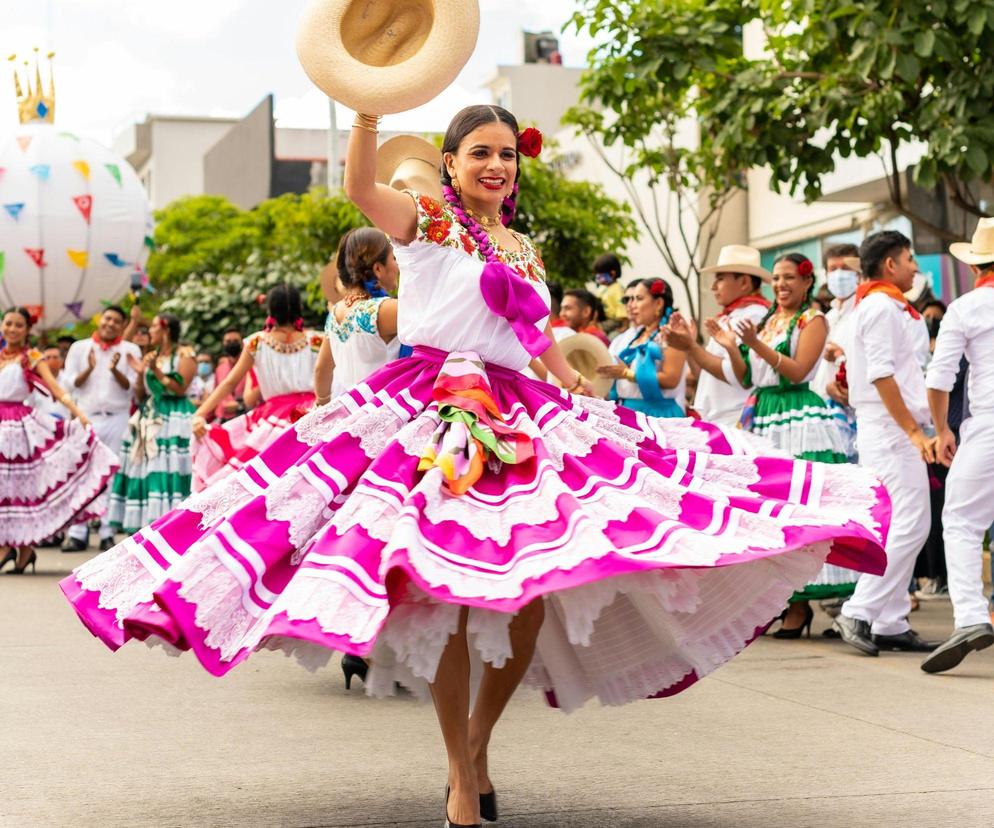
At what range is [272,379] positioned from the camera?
9.55 m

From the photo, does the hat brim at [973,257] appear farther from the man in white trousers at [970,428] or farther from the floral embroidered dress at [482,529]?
the floral embroidered dress at [482,529]

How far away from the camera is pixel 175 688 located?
6859 mm

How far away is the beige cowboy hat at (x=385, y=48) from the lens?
4.26 metres

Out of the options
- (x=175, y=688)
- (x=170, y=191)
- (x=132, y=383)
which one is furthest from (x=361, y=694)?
(x=170, y=191)

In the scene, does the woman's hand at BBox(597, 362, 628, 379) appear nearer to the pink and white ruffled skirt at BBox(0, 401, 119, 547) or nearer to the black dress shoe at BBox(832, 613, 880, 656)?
the black dress shoe at BBox(832, 613, 880, 656)

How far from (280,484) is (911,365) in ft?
13.9

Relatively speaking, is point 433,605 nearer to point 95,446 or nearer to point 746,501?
point 746,501

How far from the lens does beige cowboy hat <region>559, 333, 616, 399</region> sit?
8711 mm

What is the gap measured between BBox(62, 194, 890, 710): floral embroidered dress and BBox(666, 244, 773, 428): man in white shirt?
3956mm

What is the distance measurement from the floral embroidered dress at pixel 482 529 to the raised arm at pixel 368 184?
126mm

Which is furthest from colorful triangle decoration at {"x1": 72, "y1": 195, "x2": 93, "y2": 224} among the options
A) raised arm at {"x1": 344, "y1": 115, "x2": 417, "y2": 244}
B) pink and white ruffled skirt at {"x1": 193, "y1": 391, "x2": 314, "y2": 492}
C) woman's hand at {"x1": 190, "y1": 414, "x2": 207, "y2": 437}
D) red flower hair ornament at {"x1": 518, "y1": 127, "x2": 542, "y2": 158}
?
raised arm at {"x1": 344, "y1": 115, "x2": 417, "y2": 244}

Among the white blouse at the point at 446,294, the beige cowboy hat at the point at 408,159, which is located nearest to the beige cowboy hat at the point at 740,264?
the beige cowboy hat at the point at 408,159

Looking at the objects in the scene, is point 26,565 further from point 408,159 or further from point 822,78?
point 408,159

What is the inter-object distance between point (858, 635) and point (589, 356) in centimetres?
A: 215
